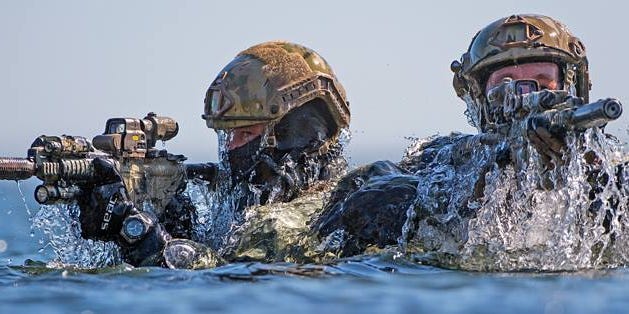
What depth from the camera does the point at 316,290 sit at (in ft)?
25.6

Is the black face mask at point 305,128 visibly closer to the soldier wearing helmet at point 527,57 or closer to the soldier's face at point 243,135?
the soldier's face at point 243,135

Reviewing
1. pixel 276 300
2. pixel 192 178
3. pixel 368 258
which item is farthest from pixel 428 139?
pixel 276 300

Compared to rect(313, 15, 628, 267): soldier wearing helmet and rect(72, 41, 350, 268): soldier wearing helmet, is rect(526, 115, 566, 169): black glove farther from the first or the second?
rect(72, 41, 350, 268): soldier wearing helmet

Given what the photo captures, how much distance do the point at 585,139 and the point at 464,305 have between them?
1760 millimetres

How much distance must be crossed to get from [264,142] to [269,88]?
0.47 metres

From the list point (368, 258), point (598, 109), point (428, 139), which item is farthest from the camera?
point (428, 139)

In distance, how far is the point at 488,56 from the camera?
10070mm

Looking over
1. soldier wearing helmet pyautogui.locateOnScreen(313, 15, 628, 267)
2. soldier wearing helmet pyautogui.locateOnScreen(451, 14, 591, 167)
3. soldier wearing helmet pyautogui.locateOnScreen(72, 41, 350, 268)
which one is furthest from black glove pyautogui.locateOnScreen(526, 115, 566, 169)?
soldier wearing helmet pyautogui.locateOnScreen(72, 41, 350, 268)

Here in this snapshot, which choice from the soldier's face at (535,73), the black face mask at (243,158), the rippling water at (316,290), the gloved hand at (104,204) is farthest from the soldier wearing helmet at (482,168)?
the gloved hand at (104,204)

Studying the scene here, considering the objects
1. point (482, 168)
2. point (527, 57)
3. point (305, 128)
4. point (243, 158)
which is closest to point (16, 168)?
point (243, 158)

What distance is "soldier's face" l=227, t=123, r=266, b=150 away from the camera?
11352 mm

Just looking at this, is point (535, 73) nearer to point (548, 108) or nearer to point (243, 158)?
point (548, 108)

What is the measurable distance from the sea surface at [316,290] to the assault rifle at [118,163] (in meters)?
0.71

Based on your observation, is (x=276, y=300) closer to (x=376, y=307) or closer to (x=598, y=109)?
(x=376, y=307)
